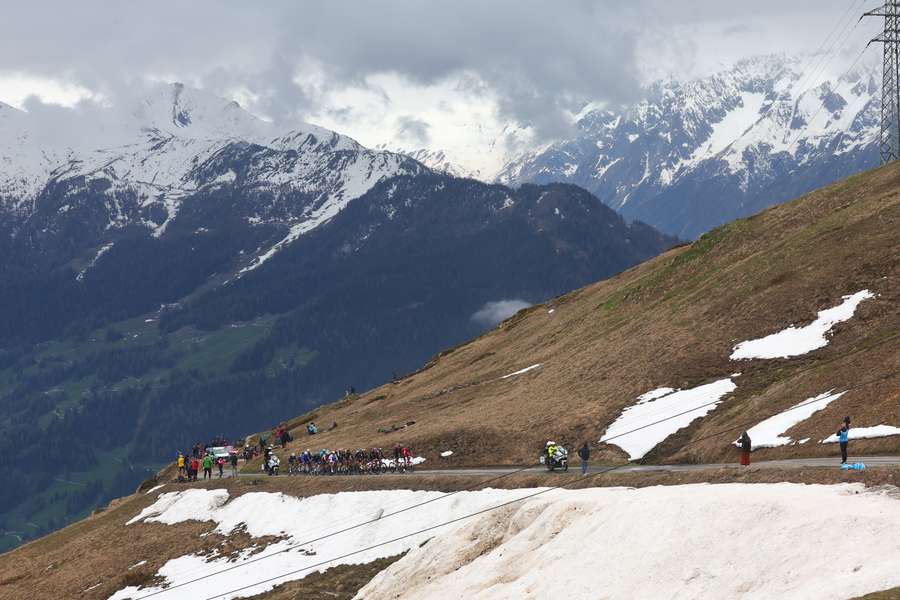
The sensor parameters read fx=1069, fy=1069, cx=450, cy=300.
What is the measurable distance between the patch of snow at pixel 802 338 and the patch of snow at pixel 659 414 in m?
4.11

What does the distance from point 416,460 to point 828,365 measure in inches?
1180

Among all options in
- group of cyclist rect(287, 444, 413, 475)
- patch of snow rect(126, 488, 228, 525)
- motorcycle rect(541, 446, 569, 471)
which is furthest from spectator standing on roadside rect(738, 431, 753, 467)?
patch of snow rect(126, 488, 228, 525)

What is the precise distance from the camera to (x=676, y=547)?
3409 centimetres

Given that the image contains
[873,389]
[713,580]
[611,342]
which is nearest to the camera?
[713,580]

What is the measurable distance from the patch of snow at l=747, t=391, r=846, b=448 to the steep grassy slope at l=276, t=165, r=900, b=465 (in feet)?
2.70

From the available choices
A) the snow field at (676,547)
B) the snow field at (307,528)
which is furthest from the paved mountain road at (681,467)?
the snow field at (307,528)

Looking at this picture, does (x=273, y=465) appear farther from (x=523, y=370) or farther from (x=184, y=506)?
(x=523, y=370)

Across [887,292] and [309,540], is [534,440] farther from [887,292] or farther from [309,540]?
[887,292]

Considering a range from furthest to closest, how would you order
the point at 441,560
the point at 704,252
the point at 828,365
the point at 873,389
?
1. the point at 704,252
2. the point at 828,365
3. the point at 873,389
4. the point at 441,560

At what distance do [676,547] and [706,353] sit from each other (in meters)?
42.9

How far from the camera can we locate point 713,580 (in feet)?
101

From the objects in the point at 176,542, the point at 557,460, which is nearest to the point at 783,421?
the point at 557,460

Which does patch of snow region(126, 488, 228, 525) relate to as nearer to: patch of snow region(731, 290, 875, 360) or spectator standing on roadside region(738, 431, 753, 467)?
patch of snow region(731, 290, 875, 360)

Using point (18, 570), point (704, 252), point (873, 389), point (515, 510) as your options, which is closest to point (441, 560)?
point (515, 510)
